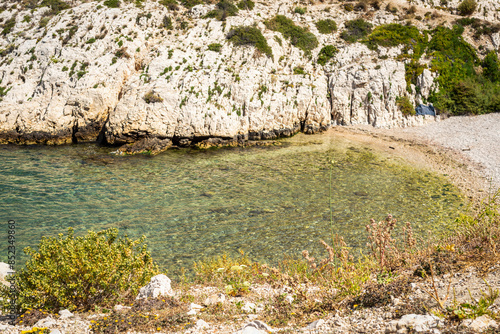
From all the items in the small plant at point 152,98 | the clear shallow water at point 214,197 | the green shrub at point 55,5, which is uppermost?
the green shrub at point 55,5

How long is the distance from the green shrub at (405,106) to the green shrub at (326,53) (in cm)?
802

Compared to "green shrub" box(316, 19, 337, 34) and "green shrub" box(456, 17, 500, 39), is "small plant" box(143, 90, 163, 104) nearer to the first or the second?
"green shrub" box(316, 19, 337, 34)

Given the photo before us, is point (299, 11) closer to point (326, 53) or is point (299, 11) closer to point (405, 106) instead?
point (326, 53)

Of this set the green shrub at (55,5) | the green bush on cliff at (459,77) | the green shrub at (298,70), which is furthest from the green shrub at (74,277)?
the green shrub at (55,5)

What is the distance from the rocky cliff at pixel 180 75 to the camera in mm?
25562

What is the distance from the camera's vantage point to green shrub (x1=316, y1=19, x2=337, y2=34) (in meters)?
35.7

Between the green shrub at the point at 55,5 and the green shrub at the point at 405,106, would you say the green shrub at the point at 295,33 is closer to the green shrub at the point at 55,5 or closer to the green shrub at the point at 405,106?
the green shrub at the point at 405,106

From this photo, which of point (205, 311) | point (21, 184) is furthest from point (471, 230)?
point (21, 184)

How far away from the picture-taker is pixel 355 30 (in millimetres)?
35281

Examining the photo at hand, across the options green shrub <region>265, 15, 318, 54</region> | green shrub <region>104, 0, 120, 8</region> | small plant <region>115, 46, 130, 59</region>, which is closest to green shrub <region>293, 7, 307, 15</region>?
green shrub <region>265, 15, 318, 54</region>

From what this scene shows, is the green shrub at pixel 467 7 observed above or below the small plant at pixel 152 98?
above

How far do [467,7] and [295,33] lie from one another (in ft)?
79.8

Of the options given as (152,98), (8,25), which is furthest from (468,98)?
(8,25)

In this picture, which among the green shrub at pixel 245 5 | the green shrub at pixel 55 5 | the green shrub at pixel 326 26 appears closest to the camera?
the green shrub at pixel 326 26
